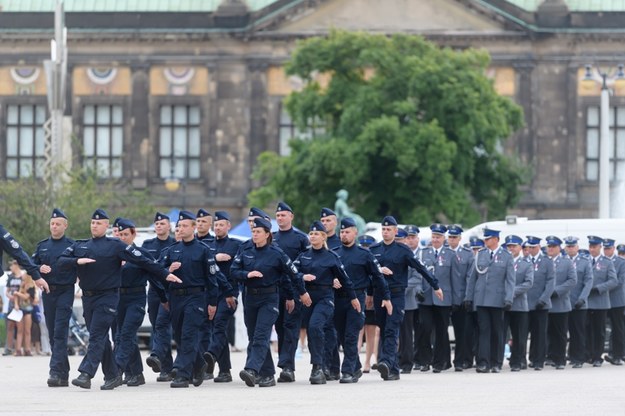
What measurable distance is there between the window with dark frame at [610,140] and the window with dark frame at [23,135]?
1871 cm

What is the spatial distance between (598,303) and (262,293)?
8.67 meters

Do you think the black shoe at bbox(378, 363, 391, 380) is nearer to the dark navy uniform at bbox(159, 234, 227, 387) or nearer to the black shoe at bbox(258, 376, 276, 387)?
the black shoe at bbox(258, 376, 276, 387)

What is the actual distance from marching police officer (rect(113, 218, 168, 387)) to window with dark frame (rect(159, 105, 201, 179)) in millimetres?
49811

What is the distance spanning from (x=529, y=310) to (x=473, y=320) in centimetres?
108

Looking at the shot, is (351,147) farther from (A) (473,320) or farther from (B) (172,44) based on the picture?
(A) (473,320)

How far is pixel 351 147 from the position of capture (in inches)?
2431

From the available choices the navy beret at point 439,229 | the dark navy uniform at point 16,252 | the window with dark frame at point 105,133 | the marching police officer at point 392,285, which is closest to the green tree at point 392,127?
the window with dark frame at point 105,133

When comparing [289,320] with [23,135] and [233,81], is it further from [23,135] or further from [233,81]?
[23,135]

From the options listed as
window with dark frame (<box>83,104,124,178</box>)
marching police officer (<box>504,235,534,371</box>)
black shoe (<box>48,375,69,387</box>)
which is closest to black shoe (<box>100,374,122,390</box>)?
black shoe (<box>48,375,69,387</box>)

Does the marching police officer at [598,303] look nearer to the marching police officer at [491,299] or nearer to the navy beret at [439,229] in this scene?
the marching police officer at [491,299]

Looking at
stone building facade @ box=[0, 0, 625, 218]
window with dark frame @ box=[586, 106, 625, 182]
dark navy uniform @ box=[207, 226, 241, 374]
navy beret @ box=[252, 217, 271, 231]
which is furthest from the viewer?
window with dark frame @ box=[586, 106, 625, 182]

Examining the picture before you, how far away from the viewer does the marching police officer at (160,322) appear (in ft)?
81.6

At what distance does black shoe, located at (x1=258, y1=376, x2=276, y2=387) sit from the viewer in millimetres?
24250

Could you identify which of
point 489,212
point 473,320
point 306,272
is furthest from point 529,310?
point 489,212
